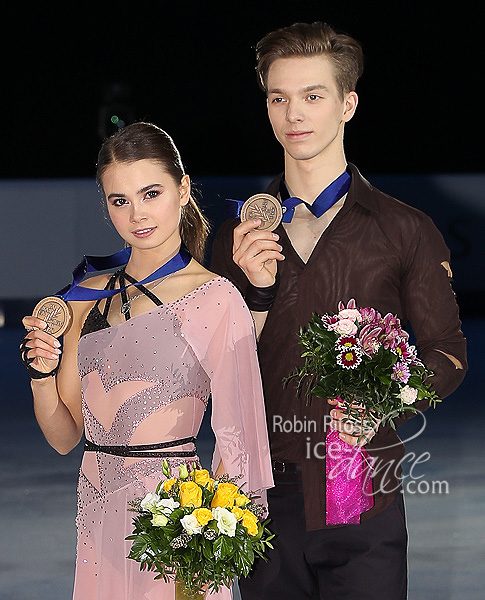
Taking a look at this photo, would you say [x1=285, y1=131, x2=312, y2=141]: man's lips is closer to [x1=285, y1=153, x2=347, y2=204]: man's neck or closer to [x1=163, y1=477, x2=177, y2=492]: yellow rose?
[x1=285, y1=153, x2=347, y2=204]: man's neck

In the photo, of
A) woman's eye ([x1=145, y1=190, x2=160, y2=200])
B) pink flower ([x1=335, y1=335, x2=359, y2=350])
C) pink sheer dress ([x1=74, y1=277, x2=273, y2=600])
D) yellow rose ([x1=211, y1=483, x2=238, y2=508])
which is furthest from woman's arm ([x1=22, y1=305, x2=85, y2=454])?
pink flower ([x1=335, y1=335, x2=359, y2=350])

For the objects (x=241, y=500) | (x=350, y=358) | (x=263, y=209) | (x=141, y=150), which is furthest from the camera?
(x=263, y=209)

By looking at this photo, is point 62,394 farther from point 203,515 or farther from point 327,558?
point 327,558

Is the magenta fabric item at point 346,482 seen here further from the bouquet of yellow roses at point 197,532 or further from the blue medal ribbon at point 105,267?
the blue medal ribbon at point 105,267

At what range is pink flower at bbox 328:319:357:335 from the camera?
295 cm

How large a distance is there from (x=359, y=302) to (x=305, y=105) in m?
0.59

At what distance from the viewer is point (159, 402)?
297 cm

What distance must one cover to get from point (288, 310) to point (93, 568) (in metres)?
0.92

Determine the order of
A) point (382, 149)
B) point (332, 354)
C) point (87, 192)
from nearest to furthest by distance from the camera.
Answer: point (332, 354), point (87, 192), point (382, 149)

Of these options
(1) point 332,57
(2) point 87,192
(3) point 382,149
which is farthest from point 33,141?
(1) point 332,57

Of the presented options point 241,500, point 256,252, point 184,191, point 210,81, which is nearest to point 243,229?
point 256,252

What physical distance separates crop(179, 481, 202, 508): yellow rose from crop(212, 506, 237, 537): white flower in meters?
0.05

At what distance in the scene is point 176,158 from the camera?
123 inches

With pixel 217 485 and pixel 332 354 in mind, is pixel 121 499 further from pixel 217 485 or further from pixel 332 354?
pixel 332 354
